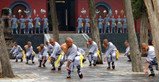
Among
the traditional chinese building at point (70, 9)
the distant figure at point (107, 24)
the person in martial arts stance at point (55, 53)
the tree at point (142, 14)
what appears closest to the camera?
the person in martial arts stance at point (55, 53)

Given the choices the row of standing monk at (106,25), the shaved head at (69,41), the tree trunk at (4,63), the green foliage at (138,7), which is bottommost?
the tree trunk at (4,63)

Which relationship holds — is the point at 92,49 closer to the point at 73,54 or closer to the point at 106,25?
the point at 73,54

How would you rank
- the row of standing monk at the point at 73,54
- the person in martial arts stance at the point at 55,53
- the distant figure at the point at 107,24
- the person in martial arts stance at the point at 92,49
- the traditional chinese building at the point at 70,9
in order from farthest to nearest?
1. the traditional chinese building at the point at 70,9
2. the distant figure at the point at 107,24
3. the person in martial arts stance at the point at 92,49
4. the person in martial arts stance at the point at 55,53
5. the row of standing monk at the point at 73,54

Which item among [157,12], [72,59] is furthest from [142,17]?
[157,12]

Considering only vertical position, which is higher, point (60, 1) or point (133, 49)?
point (60, 1)

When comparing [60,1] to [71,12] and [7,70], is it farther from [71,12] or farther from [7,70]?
[7,70]

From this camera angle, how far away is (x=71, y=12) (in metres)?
43.8

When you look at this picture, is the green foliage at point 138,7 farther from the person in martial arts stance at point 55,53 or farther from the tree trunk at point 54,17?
the person in martial arts stance at point 55,53

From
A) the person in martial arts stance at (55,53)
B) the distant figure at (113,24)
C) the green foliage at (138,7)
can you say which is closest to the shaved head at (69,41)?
the person in martial arts stance at (55,53)

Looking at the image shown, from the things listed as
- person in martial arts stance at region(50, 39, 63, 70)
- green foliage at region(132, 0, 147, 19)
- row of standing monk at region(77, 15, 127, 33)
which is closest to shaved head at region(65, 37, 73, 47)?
person in martial arts stance at region(50, 39, 63, 70)

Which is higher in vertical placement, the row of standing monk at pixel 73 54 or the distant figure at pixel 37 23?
the distant figure at pixel 37 23

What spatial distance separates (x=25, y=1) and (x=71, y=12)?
4.74 meters

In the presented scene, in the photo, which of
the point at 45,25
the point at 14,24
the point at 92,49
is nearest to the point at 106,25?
the point at 45,25

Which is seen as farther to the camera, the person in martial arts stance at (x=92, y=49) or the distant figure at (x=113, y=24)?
the distant figure at (x=113, y=24)
